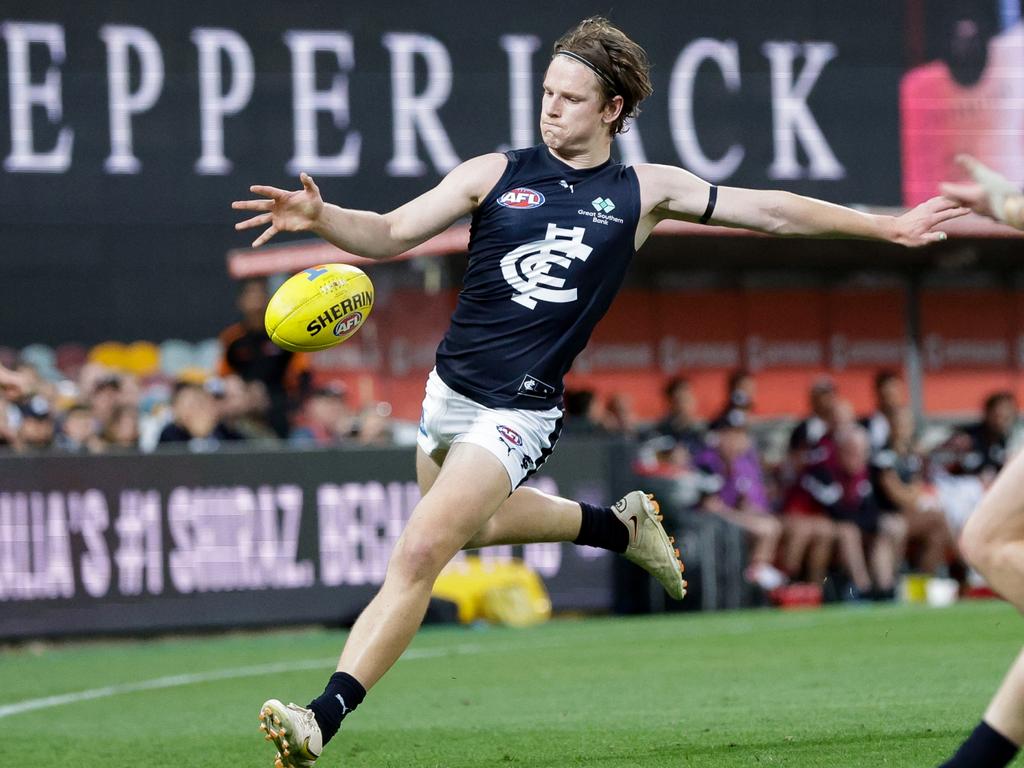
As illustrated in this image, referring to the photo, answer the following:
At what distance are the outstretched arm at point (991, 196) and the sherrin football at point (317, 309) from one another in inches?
103

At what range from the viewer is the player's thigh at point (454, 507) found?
612cm

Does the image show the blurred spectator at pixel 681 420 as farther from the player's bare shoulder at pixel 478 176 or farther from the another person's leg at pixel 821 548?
the player's bare shoulder at pixel 478 176

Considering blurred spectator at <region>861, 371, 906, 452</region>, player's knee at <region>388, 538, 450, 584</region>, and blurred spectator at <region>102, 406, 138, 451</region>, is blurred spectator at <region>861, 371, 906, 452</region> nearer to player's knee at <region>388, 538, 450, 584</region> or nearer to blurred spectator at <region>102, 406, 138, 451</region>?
blurred spectator at <region>102, 406, 138, 451</region>

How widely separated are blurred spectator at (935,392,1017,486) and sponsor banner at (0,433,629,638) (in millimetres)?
5184

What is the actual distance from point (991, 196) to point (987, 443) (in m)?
13.2

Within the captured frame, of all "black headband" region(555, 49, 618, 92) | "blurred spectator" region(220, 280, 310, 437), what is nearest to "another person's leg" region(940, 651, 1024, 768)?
"black headband" region(555, 49, 618, 92)

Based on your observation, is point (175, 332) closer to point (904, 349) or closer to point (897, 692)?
point (904, 349)

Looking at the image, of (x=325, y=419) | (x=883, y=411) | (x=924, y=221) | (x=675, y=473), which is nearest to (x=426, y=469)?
(x=924, y=221)

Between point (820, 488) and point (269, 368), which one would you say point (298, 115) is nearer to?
point (269, 368)

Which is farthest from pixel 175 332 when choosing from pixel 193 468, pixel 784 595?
pixel 784 595

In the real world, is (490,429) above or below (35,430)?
above

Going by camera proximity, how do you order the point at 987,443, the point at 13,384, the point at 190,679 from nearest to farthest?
the point at 13,384
the point at 190,679
the point at 987,443

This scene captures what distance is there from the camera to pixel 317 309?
669 cm

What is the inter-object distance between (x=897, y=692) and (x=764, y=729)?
141 centimetres
